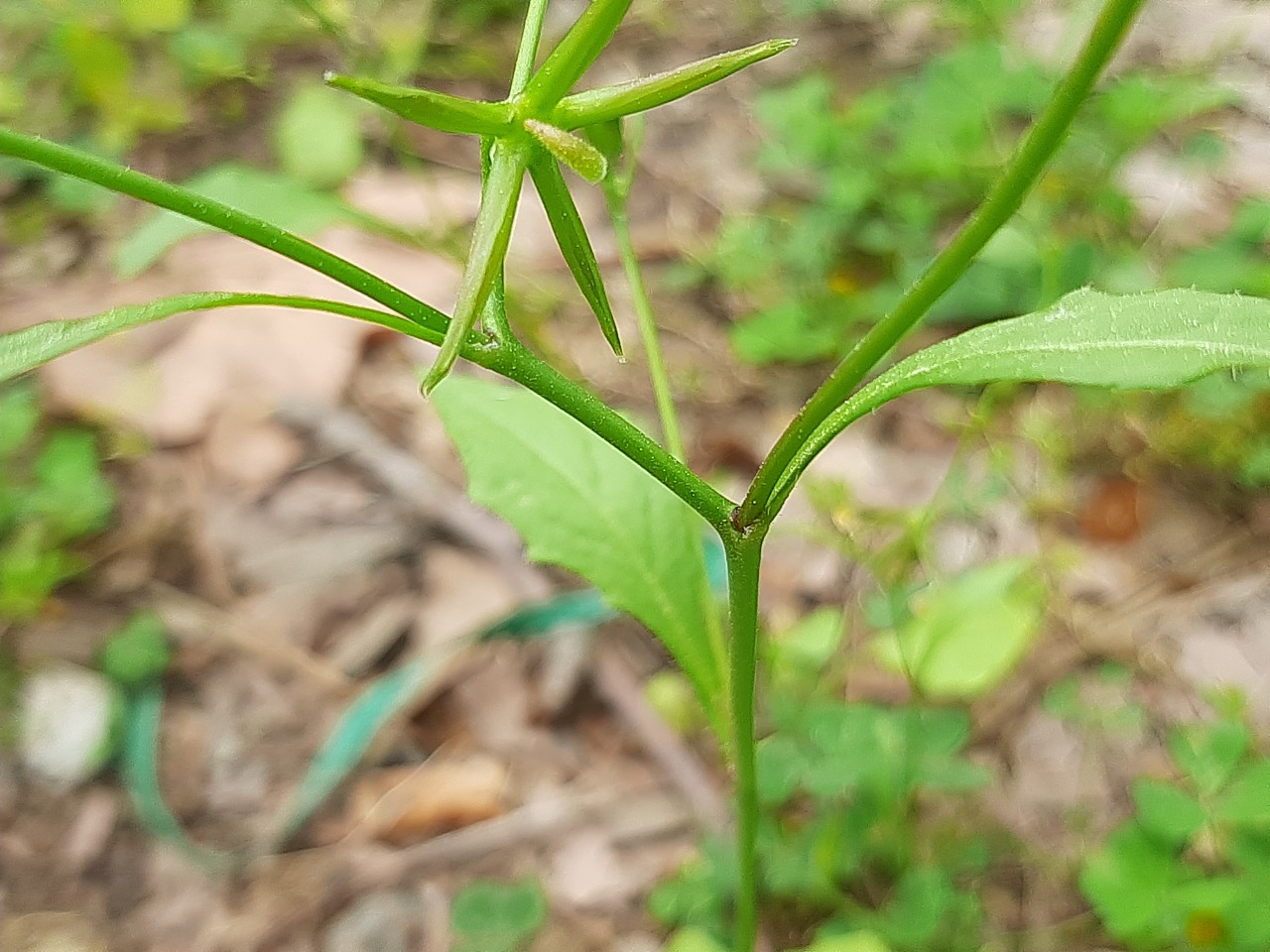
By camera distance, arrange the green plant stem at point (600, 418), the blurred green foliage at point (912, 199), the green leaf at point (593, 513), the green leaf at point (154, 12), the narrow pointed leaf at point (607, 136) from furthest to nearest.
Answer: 1. the green leaf at point (154, 12)
2. the blurred green foliage at point (912, 199)
3. the green leaf at point (593, 513)
4. the narrow pointed leaf at point (607, 136)
5. the green plant stem at point (600, 418)

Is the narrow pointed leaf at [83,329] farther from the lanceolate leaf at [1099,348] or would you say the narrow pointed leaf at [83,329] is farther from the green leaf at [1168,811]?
the green leaf at [1168,811]

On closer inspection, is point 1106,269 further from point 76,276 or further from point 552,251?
point 76,276

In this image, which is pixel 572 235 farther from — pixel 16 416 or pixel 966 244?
pixel 16 416

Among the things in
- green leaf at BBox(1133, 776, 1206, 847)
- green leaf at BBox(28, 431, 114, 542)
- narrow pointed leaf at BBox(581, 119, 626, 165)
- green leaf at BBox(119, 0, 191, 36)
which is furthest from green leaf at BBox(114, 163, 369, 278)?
green leaf at BBox(119, 0, 191, 36)

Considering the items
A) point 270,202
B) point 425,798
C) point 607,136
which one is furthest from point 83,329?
point 425,798

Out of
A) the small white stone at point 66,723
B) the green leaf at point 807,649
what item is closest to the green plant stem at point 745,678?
the green leaf at point 807,649

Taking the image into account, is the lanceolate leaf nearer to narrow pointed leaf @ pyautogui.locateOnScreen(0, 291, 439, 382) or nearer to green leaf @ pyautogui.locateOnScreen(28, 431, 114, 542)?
narrow pointed leaf @ pyautogui.locateOnScreen(0, 291, 439, 382)
